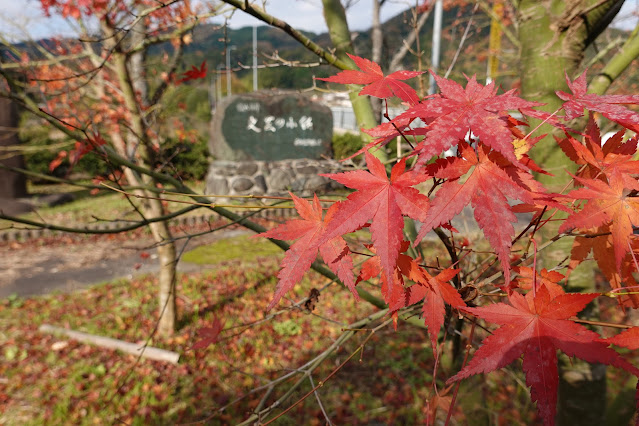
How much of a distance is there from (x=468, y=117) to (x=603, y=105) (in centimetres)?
29

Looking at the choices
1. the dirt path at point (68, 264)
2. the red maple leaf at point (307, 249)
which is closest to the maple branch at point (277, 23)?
the red maple leaf at point (307, 249)

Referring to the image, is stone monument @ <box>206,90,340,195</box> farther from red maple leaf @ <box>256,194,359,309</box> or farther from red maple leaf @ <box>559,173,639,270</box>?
red maple leaf @ <box>559,173,639,270</box>

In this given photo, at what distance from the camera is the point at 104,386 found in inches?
133

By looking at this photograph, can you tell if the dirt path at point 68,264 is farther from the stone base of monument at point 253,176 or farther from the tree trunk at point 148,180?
the stone base of monument at point 253,176

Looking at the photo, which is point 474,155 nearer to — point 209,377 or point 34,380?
point 209,377

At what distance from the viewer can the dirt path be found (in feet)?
17.7

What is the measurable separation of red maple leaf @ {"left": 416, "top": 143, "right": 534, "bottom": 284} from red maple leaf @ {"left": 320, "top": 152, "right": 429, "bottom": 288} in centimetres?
4

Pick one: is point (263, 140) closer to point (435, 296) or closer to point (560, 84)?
point (560, 84)

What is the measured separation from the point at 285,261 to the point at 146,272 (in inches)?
229

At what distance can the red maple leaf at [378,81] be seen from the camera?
0.74 metres

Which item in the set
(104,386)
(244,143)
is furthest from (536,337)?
(244,143)

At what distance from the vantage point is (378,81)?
0.80 meters

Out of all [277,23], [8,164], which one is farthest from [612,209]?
[8,164]

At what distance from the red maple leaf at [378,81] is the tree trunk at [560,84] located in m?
1.23
